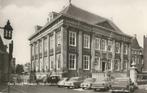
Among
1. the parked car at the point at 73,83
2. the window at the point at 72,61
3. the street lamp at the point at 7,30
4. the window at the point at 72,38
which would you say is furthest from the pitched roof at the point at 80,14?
the street lamp at the point at 7,30

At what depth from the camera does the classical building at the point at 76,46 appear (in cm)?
1603

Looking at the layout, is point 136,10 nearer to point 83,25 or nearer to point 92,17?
point 83,25

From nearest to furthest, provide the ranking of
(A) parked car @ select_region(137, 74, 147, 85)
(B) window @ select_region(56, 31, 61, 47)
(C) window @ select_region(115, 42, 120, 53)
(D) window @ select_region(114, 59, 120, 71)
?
(A) parked car @ select_region(137, 74, 147, 85)
(B) window @ select_region(56, 31, 61, 47)
(D) window @ select_region(114, 59, 120, 71)
(C) window @ select_region(115, 42, 120, 53)

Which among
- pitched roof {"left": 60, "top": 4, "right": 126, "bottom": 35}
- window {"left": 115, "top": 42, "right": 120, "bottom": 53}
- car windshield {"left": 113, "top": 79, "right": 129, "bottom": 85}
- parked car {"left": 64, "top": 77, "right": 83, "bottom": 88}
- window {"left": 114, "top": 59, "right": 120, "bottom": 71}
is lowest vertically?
parked car {"left": 64, "top": 77, "right": 83, "bottom": 88}

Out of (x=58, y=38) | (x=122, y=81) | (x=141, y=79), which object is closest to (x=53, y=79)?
(x=58, y=38)

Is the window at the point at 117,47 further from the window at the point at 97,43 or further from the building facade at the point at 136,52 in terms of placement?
the building facade at the point at 136,52

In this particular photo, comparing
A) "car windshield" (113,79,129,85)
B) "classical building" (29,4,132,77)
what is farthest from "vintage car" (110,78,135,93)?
"classical building" (29,4,132,77)

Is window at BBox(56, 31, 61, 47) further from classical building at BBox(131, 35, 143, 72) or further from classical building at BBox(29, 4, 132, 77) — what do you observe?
classical building at BBox(131, 35, 143, 72)

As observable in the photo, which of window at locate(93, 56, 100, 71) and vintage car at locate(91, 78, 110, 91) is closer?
vintage car at locate(91, 78, 110, 91)

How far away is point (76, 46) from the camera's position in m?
16.8

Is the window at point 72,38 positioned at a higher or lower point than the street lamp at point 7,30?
higher

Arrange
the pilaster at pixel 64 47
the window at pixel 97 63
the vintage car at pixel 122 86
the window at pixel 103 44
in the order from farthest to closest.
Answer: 1. the window at pixel 103 44
2. the window at pixel 97 63
3. the pilaster at pixel 64 47
4. the vintage car at pixel 122 86

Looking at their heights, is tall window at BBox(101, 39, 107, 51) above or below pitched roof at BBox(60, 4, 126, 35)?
below

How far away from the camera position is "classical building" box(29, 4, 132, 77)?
1603cm
